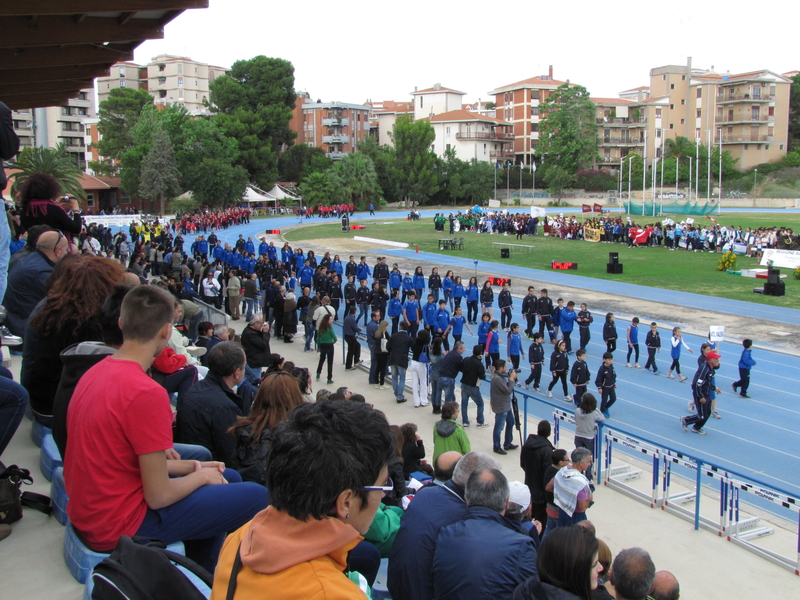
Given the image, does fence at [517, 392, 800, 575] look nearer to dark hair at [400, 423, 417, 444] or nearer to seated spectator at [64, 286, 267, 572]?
dark hair at [400, 423, 417, 444]

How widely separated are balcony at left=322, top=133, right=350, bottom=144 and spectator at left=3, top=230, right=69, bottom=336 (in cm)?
9695

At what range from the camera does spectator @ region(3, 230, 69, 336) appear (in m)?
5.61

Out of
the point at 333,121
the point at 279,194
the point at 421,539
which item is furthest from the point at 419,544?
the point at 333,121

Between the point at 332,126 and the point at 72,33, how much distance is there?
94821 millimetres

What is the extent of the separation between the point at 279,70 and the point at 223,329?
246 feet

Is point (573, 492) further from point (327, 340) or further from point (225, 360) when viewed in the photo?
point (327, 340)

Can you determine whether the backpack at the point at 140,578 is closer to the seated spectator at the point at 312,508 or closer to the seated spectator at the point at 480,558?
the seated spectator at the point at 312,508

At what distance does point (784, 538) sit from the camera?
26.8 feet

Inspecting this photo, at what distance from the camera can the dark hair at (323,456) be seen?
6.28ft

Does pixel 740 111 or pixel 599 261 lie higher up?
pixel 740 111

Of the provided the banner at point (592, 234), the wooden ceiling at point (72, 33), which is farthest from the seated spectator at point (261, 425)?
the banner at point (592, 234)

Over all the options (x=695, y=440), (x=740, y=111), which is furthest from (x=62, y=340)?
(x=740, y=111)

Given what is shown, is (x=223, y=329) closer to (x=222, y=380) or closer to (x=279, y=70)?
(x=222, y=380)

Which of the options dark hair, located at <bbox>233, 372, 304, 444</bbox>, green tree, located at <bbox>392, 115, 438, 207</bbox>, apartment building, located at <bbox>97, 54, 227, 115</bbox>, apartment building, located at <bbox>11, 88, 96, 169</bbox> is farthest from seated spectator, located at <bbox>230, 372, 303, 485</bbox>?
apartment building, located at <bbox>97, 54, 227, 115</bbox>
